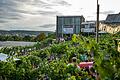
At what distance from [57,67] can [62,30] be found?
114094 millimetres

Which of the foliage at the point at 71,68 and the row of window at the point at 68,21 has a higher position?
the foliage at the point at 71,68

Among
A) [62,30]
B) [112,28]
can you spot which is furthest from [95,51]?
[62,30]

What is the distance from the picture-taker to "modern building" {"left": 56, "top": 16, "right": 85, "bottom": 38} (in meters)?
125

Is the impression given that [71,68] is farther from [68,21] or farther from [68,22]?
[68,21]

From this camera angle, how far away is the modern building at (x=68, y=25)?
125131 mm

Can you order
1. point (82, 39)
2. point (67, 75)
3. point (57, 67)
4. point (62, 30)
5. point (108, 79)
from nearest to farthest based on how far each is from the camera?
point (108, 79), point (82, 39), point (67, 75), point (57, 67), point (62, 30)

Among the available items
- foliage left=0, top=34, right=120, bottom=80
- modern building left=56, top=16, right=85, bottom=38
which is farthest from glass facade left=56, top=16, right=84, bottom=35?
foliage left=0, top=34, right=120, bottom=80

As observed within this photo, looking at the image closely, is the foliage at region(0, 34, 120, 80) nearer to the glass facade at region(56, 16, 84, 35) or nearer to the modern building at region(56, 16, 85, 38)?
the modern building at region(56, 16, 85, 38)

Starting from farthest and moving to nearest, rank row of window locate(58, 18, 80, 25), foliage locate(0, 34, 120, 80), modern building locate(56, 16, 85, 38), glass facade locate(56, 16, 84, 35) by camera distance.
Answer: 1. row of window locate(58, 18, 80, 25)
2. glass facade locate(56, 16, 84, 35)
3. modern building locate(56, 16, 85, 38)
4. foliage locate(0, 34, 120, 80)

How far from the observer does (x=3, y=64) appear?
13.2m

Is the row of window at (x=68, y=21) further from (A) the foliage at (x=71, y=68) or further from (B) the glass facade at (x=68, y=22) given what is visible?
(A) the foliage at (x=71, y=68)

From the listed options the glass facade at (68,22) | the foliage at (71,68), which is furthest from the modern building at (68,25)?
the foliage at (71,68)

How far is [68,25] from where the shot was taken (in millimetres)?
136875

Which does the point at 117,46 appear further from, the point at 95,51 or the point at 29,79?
the point at 29,79
